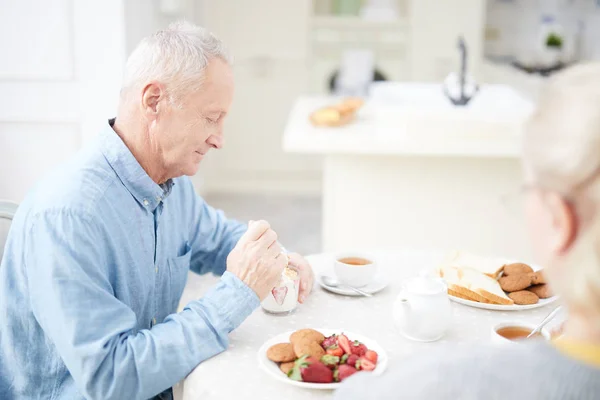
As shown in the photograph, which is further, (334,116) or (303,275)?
(334,116)

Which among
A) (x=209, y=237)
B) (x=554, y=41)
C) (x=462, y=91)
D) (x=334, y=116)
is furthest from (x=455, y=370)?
(x=554, y=41)

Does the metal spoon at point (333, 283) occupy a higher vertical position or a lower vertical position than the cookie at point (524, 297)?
lower

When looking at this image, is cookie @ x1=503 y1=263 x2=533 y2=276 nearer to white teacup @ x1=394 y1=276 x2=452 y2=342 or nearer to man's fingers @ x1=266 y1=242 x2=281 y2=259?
white teacup @ x1=394 y1=276 x2=452 y2=342

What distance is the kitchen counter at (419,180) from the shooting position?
8.67 feet

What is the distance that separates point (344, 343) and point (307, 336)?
60 millimetres

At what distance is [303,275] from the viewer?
1460 millimetres

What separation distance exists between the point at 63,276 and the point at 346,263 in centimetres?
60

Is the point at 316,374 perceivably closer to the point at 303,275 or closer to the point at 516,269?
the point at 303,275

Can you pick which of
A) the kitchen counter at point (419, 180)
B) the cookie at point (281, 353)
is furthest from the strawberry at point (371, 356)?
the kitchen counter at point (419, 180)

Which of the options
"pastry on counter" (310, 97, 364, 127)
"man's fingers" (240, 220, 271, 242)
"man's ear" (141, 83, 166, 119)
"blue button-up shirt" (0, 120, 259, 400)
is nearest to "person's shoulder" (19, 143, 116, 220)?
"blue button-up shirt" (0, 120, 259, 400)

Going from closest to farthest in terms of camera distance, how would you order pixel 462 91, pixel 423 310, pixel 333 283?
pixel 423 310
pixel 333 283
pixel 462 91

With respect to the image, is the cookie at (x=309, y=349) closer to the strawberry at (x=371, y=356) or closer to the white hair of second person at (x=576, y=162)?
the strawberry at (x=371, y=356)

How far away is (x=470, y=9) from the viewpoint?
4.94 meters

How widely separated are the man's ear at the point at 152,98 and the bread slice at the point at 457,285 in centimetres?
64
